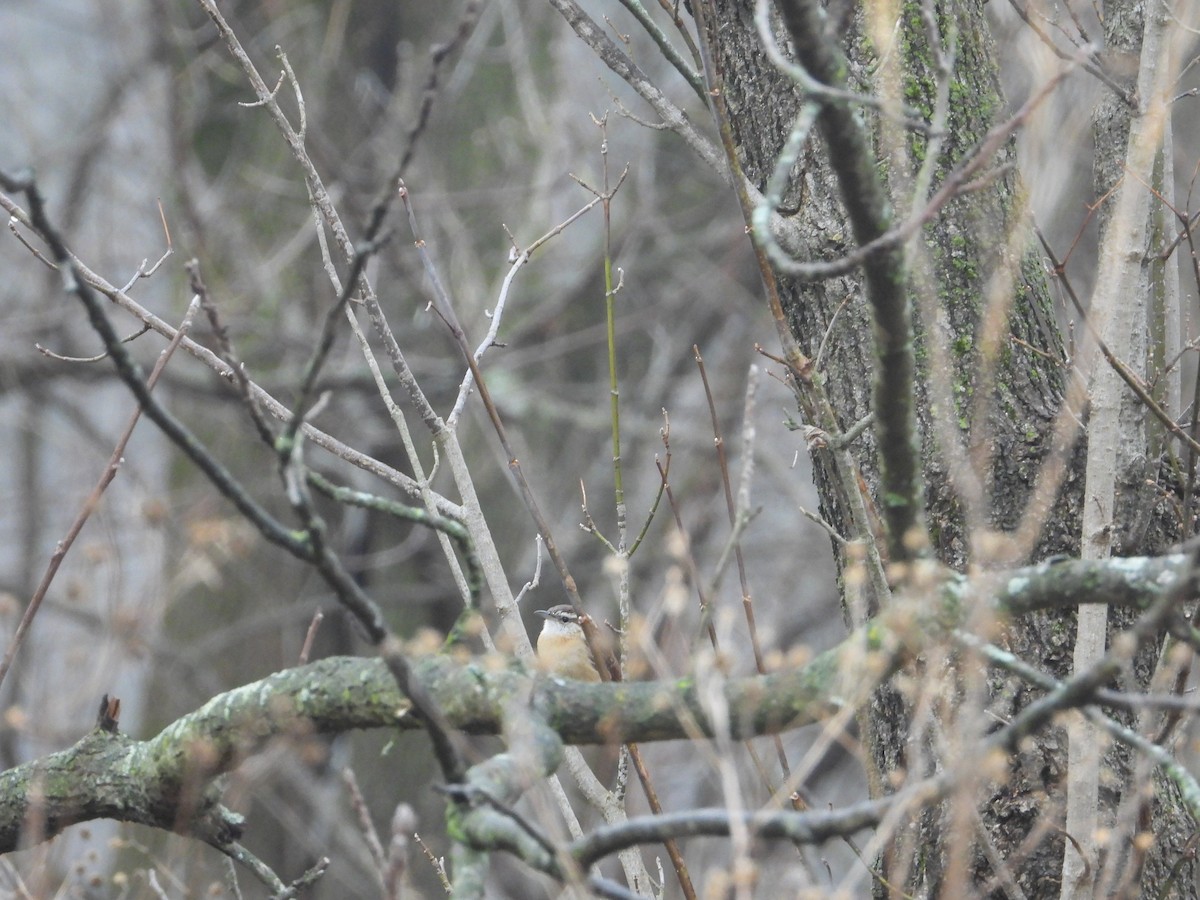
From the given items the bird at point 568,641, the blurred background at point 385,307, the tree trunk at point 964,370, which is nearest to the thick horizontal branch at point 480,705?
the tree trunk at point 964,370

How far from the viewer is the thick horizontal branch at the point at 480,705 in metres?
1.75

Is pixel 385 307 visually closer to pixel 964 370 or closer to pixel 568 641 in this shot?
pixel 568 641

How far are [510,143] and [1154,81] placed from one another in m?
7.14

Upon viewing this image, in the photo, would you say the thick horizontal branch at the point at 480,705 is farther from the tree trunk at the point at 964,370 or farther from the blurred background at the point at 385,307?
the blurred background at the point at 385,307

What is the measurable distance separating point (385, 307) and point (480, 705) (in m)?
8.05

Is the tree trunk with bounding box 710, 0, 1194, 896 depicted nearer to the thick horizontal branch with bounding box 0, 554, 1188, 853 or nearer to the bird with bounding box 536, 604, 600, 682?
the thick horizontal branch with bounding box 0, 554, 1188, 853

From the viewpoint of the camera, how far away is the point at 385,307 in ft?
31.9

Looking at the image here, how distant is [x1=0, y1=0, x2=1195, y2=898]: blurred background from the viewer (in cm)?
854

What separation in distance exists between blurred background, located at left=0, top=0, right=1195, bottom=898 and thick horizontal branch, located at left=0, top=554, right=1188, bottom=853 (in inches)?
222

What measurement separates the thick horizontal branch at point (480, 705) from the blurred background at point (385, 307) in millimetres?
Answer: 5633

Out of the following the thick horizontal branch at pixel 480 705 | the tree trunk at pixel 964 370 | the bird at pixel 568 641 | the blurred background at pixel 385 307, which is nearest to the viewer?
the thick horizontal branch at pixel 480 705

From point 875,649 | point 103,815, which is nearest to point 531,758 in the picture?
point 875,649

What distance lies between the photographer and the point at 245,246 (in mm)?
9000

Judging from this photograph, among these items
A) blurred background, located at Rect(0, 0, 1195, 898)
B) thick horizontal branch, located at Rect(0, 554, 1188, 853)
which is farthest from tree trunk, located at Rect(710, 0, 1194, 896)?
blurred background, located at Rect(0, 0, 1195, 898)
